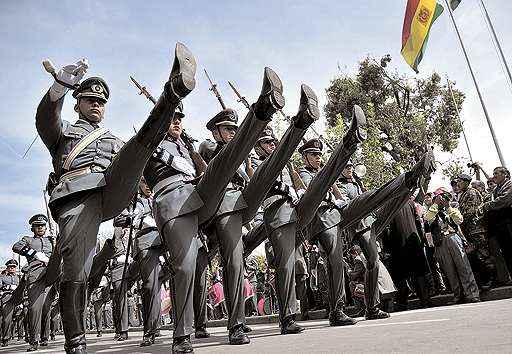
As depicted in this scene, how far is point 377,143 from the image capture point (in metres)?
24.2

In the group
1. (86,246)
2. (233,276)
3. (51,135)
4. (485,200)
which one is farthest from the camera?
(485,200)

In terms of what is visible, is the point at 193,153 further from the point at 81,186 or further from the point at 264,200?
the point at 81,186

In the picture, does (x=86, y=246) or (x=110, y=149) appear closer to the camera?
(x=86, y=246)

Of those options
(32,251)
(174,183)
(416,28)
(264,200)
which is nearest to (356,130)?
(264,200)

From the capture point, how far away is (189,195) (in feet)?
13.6

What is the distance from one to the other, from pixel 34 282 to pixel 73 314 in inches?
202

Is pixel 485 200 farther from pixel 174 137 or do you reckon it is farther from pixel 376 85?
pixel 376 85

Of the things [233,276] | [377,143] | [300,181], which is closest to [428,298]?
[300,181]

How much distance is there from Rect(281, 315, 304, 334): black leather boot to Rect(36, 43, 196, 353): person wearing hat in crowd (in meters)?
1.83

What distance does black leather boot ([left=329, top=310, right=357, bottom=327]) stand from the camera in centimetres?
503

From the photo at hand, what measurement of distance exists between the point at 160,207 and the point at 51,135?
44.2 inches

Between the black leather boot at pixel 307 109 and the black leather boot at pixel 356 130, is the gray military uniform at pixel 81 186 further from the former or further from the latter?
the black leather boot at pixel 356 130

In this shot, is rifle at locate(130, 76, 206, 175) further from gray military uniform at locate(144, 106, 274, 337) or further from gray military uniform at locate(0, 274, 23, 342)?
gray military uniform at locate(0, 274, 23, 342)

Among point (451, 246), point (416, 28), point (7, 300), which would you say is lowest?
point (451, 246)
